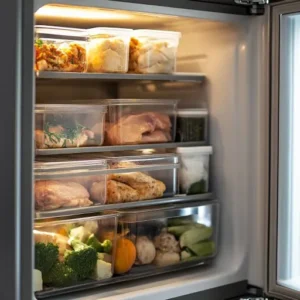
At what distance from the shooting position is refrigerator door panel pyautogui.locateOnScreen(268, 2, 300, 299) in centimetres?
160

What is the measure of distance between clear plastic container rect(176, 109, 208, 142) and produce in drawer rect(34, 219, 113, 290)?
0.39m

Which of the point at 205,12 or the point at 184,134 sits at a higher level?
the point at 205,12

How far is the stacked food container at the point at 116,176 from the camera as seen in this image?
149 cm

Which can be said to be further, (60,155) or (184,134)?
(184,134)

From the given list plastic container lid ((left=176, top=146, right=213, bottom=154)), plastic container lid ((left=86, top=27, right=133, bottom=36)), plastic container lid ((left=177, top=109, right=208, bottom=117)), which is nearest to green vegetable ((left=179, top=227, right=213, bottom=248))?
plastic container lid ((left=176, top=146, right=213, bottom=154))

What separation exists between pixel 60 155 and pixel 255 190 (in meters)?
0.52

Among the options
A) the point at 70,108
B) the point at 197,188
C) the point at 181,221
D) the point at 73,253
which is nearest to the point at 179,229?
the point at 181,221

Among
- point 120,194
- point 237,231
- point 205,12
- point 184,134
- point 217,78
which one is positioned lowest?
point 237,231

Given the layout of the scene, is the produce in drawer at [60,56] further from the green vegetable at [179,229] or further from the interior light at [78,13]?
the green vegetable at [179,229]

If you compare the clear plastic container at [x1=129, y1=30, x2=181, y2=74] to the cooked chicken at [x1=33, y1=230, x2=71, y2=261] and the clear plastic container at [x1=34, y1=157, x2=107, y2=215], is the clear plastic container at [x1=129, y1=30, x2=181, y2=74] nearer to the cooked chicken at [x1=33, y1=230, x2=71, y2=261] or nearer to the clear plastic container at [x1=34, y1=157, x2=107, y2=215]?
the clear plastic container at [x1=34, y1=157, x2=107, y2=215]
